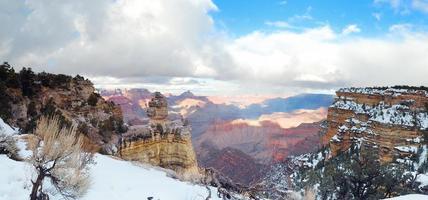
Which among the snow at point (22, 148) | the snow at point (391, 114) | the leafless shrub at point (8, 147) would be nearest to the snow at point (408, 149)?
the snow at point (391, 114)

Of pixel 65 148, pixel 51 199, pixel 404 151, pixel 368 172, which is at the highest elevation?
pixel 65 148

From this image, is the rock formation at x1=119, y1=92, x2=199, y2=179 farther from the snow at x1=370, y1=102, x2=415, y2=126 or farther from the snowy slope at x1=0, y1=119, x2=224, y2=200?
the snow at x1=370, y1=102, x2=415, y2=126

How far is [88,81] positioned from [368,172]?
2490cm

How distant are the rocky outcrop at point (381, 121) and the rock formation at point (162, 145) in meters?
39.5

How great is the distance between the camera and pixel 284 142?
547 feet

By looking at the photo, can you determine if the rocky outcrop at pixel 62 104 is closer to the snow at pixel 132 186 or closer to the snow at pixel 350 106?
the snow at pixel 132 186

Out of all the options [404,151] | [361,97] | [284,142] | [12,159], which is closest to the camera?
[12,159]

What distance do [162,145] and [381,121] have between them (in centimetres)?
4859

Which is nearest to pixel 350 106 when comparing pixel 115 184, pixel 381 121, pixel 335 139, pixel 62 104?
pixel 335 139

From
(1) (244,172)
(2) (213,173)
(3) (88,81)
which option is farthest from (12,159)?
(1) (244,172)

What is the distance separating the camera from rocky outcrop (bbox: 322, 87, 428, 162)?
67875 mm

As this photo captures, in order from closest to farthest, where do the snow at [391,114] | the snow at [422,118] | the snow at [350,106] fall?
the snow at [422,118] → the snow at [391,114] → the snow at [350,106]

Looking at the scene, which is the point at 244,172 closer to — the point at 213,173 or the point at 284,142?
the point at 284,142

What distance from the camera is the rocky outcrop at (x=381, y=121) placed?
223 feet
